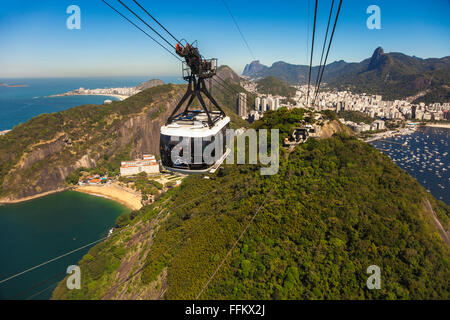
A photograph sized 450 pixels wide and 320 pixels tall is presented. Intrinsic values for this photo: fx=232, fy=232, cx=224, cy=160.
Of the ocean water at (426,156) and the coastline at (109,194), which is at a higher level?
the ocean water at (426,156)

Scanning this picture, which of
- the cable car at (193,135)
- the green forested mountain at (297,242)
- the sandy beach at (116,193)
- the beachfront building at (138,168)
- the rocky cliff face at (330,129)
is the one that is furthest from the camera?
the beachfront building at (138,168)

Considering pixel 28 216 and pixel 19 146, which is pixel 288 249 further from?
pixel 19 146

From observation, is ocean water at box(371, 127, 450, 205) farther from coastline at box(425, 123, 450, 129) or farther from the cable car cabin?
the cable car cabin

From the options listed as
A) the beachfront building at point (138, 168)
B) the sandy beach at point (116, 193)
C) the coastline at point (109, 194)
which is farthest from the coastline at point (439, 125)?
the coastline at point (109, 194)

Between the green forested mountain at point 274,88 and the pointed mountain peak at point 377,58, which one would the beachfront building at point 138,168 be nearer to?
the green forested mountain at point 274,88

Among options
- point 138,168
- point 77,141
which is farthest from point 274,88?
point 77,141
